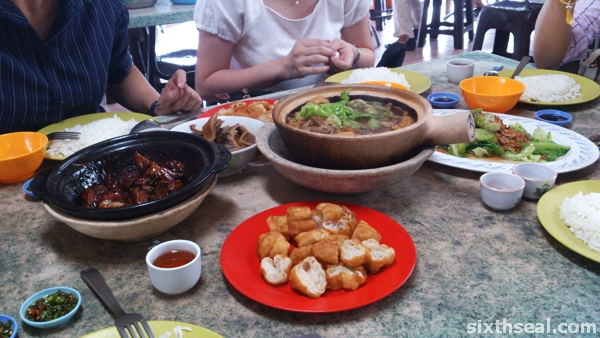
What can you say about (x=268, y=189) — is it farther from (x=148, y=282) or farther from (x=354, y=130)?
(x=148, y=282)

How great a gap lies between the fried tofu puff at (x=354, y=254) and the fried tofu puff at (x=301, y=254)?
7 cm

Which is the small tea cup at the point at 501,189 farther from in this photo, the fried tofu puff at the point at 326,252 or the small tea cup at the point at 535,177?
the fried tofu puff at the point at 326,252

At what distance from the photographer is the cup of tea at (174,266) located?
35.7 inches

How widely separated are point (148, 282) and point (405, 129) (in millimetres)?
753

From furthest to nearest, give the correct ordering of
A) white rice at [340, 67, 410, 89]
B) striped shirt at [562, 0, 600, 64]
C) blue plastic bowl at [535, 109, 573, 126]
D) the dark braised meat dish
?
striped shirt at [562, 0, 600, 64] < white rice at [340, 67, 410, 89] < blue plastic bowl at [535, 109, 573, 126] < the dark braised meat dish

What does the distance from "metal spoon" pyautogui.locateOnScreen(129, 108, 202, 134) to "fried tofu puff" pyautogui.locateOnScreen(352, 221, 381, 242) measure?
969 mm

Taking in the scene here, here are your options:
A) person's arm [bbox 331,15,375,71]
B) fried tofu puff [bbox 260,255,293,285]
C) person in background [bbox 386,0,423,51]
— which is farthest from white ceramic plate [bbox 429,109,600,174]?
person in background [bbox 386,0,423,51]

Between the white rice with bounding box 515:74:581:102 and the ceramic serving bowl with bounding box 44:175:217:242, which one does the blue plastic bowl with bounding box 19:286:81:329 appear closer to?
the ceramic serving bowl with bounding box 44:175:217:242

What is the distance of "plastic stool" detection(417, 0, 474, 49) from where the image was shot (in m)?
7.05

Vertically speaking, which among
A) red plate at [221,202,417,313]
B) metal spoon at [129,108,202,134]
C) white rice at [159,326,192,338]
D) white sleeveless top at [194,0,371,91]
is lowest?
red plate at [221,202,417,313]

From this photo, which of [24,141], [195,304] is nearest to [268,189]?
[195,304]

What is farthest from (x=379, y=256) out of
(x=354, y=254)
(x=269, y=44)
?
(x=269, y=44)

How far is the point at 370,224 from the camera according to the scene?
1.10 m

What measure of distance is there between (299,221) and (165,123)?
3.37 ft
